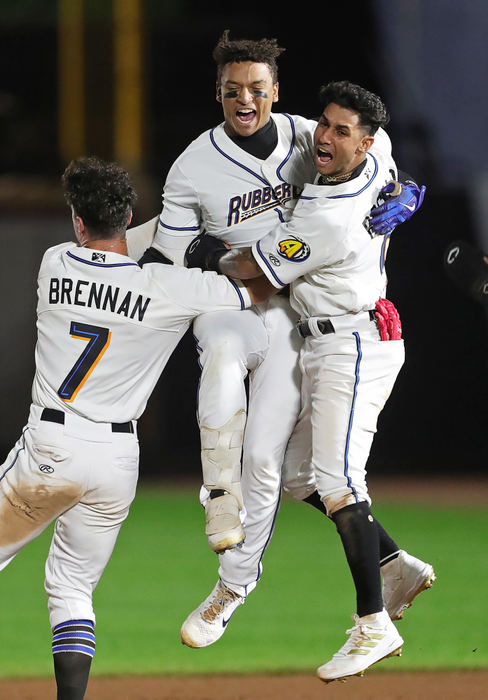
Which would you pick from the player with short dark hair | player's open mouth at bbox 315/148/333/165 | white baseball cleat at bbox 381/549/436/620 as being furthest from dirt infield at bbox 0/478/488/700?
player's open mouth at bbox 315/148/333/165

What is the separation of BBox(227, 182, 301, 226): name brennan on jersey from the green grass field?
2.86 metres

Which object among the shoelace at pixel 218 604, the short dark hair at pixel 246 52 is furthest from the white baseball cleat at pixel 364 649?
the short dark hair at pixel 246 52

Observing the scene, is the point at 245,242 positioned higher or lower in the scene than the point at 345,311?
higher

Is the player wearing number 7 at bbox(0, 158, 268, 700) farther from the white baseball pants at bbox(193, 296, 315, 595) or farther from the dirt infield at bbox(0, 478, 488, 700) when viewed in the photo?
the dirt infield at bbox(0, 478, 488, 700)

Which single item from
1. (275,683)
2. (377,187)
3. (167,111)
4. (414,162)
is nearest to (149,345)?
(377,187)

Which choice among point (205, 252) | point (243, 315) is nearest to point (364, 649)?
point (243, 315)

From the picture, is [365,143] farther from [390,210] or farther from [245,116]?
[245,116]

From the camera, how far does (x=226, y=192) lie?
14.3 feet

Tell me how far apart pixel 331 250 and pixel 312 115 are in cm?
1275

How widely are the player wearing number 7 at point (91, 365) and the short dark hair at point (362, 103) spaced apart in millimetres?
768

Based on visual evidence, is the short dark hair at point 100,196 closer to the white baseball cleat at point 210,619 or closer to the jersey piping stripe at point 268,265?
the jersey piping stripe at point 268,265

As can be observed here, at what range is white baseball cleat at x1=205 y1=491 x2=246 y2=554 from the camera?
3.97 m

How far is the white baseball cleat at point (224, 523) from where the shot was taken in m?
3.97

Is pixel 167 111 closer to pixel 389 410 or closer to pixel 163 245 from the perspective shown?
pixel 389 410
